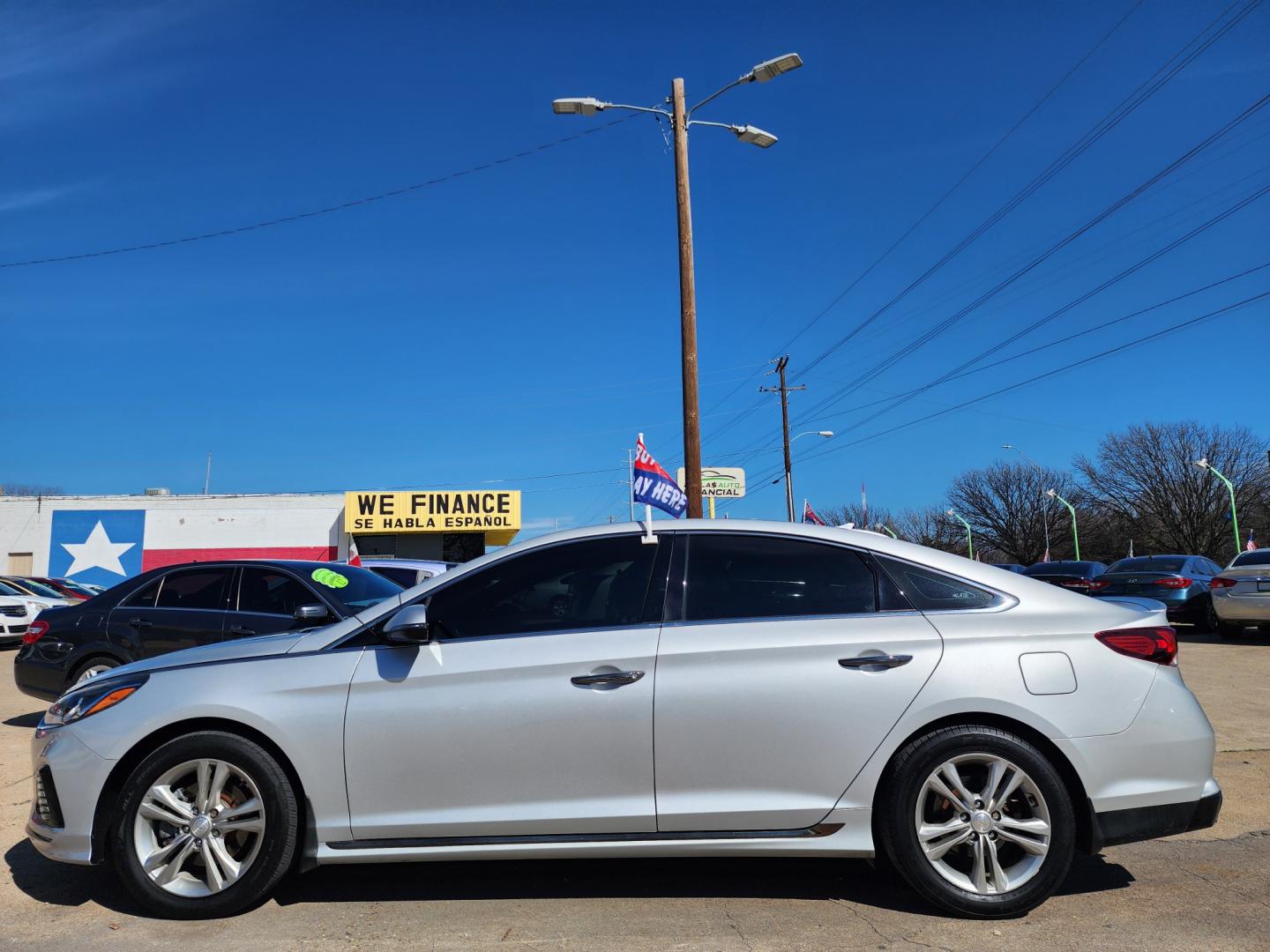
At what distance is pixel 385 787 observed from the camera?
3906mm

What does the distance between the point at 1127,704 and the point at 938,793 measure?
84cm

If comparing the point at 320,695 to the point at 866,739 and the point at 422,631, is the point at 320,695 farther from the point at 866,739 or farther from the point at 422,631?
the point at 866,739

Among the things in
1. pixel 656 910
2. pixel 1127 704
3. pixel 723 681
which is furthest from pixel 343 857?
pixel 1127 704

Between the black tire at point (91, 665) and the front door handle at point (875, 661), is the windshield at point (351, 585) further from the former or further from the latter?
the front door handle at point (875, 661)

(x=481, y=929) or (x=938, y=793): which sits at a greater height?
(x=938, y=793)

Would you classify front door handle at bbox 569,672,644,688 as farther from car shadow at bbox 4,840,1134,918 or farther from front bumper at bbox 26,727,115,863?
front bumper at bbox 26,727,115,863

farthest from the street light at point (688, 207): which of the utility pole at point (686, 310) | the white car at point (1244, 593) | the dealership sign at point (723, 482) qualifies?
the dealership sign at point (723, 482)

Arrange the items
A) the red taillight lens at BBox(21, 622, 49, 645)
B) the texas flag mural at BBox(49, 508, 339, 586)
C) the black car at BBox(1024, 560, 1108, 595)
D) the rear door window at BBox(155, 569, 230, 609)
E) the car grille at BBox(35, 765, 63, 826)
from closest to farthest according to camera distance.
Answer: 1. the car grille at BBox(35, 765, 63, 826)
2. the rear door window at BBox(155, 569, 230, 609)
3. the red taillight lens at BBox(21, 622, 49, 645)
4. the black car at BBox(1024, 560, 1108, 595)
5. the texas flag mural at BBox(49, 508, 339, 586)

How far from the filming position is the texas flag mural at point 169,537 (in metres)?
39.5

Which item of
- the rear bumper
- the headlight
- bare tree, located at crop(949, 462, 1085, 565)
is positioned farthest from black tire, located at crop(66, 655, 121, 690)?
bare tree, located at crop(949, 462, 1085, 565)

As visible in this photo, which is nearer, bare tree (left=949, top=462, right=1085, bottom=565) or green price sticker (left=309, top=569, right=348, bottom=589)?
green price sticker (left=309, top=569, right=348, bottom=589)

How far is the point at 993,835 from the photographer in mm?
3828

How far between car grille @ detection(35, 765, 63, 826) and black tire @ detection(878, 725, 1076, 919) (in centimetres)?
344

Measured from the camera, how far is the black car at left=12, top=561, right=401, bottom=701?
7863 mm
